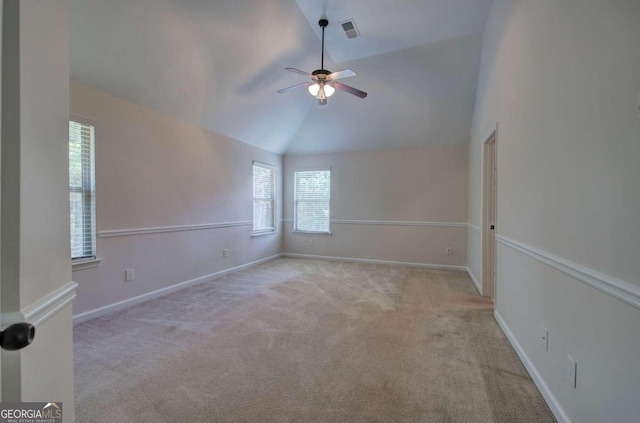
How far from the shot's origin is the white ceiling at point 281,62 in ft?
8.54

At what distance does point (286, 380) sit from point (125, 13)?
3187 mm

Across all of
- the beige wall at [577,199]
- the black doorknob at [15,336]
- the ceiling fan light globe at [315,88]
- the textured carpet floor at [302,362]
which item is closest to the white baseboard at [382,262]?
the textured carpet floor at [302,362]

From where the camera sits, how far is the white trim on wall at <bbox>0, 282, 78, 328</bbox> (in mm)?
660

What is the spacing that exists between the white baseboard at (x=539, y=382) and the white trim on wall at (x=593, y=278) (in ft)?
2.43

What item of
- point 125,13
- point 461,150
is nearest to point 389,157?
point 461,150

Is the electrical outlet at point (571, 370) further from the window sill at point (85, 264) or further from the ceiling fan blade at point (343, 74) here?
the window sill at point (85, 264)

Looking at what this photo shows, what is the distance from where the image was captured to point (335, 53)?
13.6 ft

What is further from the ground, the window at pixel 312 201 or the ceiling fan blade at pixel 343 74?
the ceiling fan blade at pixel 343 74

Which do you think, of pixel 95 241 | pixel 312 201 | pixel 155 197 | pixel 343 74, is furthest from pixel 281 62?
pixel 95 241

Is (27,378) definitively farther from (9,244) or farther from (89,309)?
(89,309)

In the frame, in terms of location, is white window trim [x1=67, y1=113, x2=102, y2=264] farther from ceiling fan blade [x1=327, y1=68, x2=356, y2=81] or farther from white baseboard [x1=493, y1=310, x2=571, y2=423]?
white baseboard [x1=493, y1=310, x2=571, y2=423]

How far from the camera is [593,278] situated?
1.24m

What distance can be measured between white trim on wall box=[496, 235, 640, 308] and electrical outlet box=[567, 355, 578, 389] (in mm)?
436

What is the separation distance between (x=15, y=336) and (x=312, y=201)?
18.2ft
